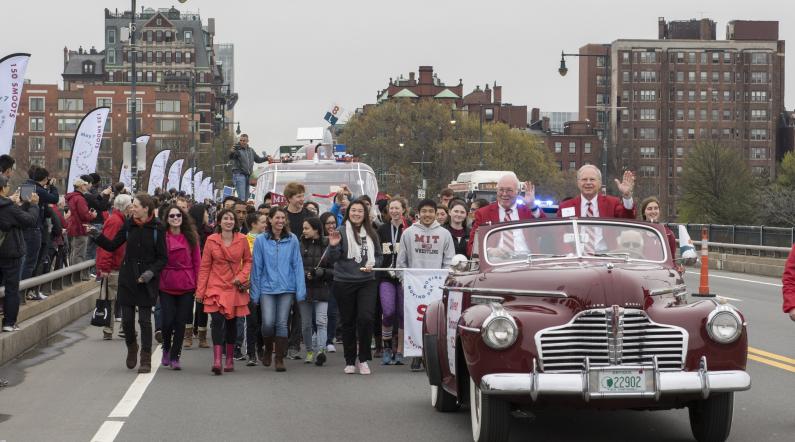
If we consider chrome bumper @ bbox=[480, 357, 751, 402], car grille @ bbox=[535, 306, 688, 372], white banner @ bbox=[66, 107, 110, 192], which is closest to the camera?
chrome bumper @ bbox=[480, 357, 751, 402]

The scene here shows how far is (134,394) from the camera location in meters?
12.9

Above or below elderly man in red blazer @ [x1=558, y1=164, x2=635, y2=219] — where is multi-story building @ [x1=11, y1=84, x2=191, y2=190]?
above

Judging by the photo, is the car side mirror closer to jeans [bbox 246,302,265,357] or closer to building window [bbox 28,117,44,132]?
jeans [bbox 246,302,265,357]

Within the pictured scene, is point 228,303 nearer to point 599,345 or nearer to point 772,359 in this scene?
point 772,359

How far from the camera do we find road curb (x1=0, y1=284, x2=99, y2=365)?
15.8 metres

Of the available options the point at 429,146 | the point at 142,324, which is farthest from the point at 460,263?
the point at 429,146

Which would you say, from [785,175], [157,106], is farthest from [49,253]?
[157,106]

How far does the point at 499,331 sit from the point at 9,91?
13643 millimetres

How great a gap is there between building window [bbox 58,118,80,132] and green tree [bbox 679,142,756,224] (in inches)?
3490

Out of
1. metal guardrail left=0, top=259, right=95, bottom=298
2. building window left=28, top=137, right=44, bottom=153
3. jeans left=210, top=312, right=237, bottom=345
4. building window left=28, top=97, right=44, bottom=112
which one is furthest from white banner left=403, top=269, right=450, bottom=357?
building window left=28, top=97, right=44, bottom=112

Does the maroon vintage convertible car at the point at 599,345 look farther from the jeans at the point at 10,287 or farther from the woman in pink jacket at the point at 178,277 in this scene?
the jeans at the point at 10,287

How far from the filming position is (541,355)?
8906mm

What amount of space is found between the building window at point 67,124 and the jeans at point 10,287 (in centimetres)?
15423

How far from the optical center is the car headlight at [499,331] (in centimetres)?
896
